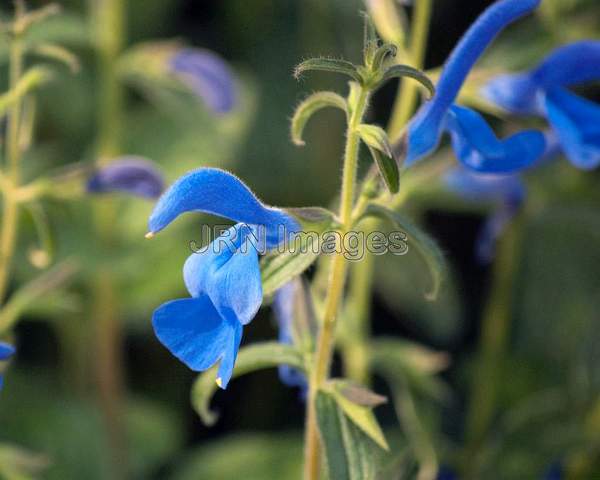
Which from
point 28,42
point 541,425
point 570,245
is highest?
point 28,42

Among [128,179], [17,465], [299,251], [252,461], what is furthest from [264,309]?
[299,251]

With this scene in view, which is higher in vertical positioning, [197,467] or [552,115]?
[552,115]

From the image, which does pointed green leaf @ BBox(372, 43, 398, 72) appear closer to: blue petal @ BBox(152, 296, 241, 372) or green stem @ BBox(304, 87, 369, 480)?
green stem @ BBox(304, 87, 369, 480)

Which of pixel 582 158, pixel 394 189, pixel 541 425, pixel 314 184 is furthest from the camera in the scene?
pixel 314 184

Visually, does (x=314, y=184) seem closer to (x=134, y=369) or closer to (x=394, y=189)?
(x=134, y=369)

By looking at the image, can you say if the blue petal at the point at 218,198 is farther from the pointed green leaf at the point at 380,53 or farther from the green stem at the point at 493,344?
the green stem at the point at 493,344

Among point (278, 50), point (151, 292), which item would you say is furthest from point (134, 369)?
point (278, 50)

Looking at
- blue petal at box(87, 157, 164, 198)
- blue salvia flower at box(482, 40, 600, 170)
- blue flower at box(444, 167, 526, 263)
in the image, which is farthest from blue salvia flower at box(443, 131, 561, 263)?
blue petal at box(87, 157, 164, 198)
